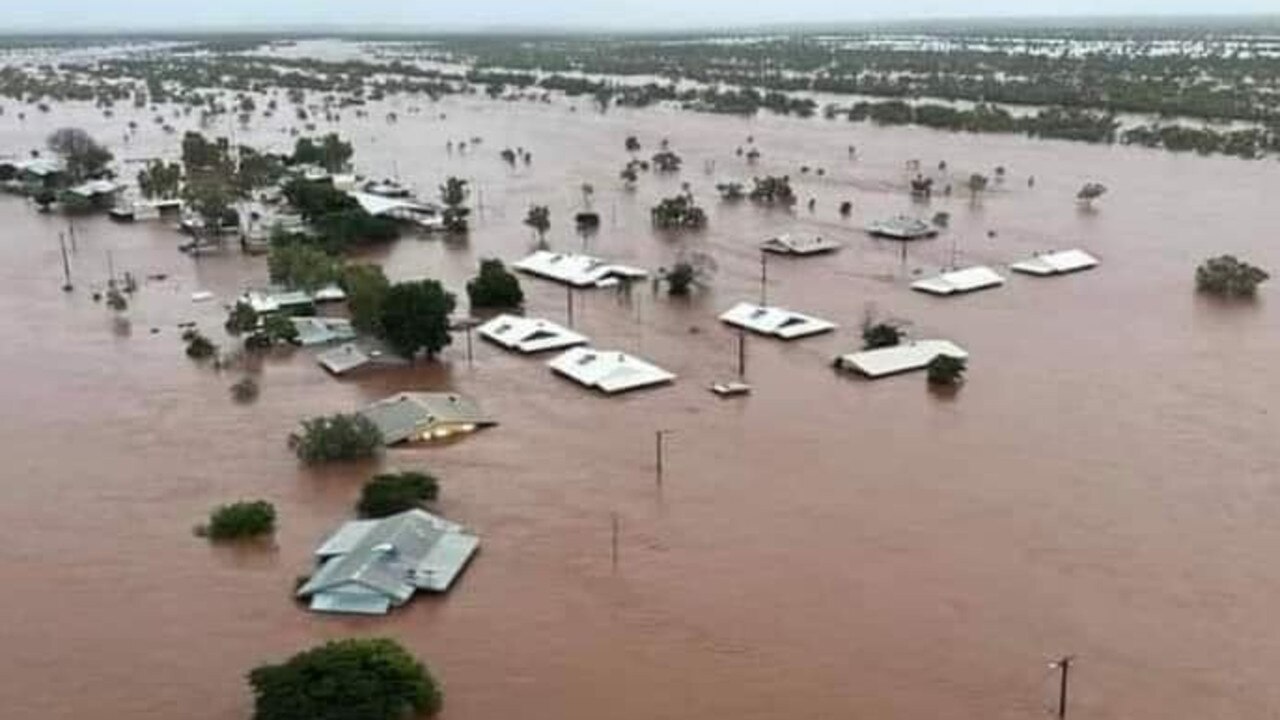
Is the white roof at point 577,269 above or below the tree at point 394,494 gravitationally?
above

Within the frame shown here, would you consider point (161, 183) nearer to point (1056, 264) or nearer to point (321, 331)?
point (321, 331)

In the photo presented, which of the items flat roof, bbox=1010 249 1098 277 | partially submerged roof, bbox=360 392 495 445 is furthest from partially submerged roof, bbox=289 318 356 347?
flat roof, bbox=1010 249 1098 277

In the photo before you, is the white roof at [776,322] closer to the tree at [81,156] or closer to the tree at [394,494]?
the tree at [394,494]

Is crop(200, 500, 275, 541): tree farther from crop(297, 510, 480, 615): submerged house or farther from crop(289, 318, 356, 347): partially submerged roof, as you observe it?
crop(289, 318, 356, 347): partially submerged roof

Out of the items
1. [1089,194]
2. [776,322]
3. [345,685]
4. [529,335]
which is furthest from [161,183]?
[345,685]

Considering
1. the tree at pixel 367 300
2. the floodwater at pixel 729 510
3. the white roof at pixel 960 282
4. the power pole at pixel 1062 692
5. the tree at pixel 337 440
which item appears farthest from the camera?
the white roof at pixel 960 282

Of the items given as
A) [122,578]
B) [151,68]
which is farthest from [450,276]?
[151,68]

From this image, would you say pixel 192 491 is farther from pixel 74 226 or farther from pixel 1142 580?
pixel 74 226

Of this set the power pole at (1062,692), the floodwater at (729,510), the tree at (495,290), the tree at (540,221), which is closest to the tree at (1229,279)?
the floodwater at (729,510)
